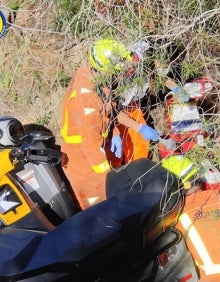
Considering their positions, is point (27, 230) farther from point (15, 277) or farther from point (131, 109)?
point (131, 109)

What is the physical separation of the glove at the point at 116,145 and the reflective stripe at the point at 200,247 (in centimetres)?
120

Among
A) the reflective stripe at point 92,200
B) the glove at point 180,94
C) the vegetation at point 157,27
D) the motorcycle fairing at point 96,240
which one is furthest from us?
the reflective stripe at point 92,200

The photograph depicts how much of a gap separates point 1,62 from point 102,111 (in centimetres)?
210

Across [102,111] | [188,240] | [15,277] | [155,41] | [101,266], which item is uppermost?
[155,41]

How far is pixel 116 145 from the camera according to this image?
4.76m

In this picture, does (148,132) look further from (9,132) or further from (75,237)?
(75,237)

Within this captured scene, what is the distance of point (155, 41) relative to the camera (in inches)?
141

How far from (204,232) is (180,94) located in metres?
0.93

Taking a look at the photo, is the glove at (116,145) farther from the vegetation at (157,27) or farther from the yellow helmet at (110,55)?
the yellow helmet at (110,55)

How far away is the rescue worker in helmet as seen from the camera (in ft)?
12.6

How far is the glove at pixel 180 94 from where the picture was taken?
148 inches

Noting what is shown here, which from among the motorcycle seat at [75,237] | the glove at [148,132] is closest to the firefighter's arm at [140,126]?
the glove at [148,132]

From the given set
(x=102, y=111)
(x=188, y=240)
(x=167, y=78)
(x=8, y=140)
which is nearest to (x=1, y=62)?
(x=8, y=140)

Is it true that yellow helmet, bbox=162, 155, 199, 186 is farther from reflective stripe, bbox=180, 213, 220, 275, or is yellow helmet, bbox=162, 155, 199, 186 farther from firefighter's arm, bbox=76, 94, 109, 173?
firefighter's arm, bbox=76, 94, 109, 173
